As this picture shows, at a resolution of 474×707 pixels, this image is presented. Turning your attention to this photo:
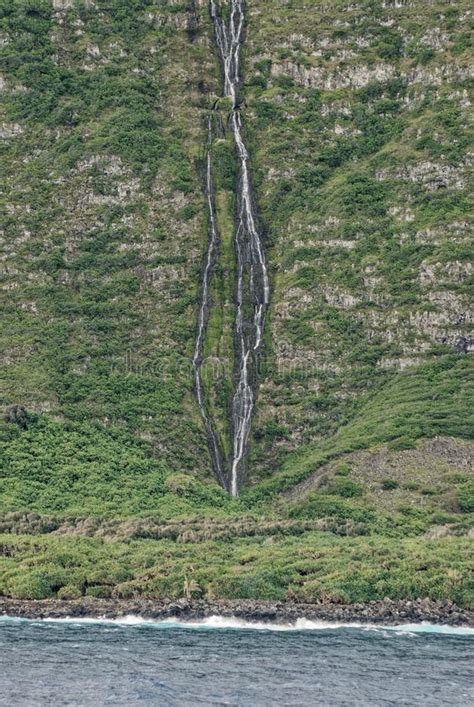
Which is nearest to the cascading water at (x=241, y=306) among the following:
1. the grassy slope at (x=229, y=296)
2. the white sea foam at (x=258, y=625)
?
the grassy slope at (x=229, y=296)

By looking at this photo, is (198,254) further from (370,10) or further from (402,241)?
(370,10)

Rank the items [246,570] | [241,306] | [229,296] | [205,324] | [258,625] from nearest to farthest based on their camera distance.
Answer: [258,625]
[246,570]
[205,324]
[241,306]
[229,296]

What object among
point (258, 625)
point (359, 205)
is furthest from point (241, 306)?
point (258, 625)

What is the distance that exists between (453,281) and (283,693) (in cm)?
8298

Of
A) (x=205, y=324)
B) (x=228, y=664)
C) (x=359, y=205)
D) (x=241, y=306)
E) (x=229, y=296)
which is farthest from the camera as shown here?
(x=359, y=205)

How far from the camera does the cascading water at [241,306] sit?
150875 mm

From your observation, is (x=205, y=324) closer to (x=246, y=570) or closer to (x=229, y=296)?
(x=229, y=296)

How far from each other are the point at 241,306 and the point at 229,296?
2.41 metres

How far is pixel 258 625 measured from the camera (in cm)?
9994

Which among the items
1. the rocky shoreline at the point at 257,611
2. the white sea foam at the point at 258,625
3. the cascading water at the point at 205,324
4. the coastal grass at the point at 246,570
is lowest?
the white sea foam at the point at 258,625

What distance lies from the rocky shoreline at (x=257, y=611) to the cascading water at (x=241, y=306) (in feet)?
138

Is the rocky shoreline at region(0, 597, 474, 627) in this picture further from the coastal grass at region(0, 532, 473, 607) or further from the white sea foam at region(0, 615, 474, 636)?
the coastal grass at region(0, 532, 473, 607)

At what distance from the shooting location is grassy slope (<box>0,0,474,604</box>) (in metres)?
118

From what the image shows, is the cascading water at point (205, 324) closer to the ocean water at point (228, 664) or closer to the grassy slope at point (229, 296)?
the grassy slope at point (229, 296)
